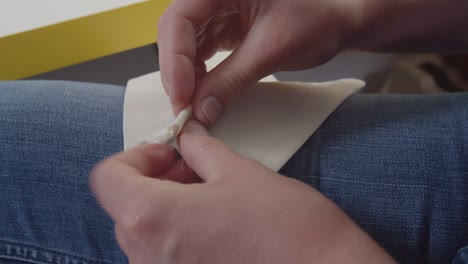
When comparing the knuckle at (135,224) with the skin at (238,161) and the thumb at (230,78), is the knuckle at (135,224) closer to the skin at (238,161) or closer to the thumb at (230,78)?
the skin at (238,161)

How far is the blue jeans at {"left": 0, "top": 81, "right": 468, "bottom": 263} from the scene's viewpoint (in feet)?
1.18

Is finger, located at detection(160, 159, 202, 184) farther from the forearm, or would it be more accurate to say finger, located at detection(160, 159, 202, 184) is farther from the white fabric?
the forearm

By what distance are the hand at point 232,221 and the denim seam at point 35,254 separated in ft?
0.27

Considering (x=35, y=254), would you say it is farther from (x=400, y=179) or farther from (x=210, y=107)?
(x=400, y=179)

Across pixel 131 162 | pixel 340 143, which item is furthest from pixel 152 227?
pixel 340 143

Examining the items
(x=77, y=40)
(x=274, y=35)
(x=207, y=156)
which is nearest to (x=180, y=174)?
(x=207, y=156)

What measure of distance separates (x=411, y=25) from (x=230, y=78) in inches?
7.6

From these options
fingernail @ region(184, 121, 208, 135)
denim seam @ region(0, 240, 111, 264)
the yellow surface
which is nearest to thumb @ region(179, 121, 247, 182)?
fingernail @ region(184, 121, 208, 135)

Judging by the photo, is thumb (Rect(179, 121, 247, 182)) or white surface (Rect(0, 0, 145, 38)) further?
white surface (Rect(0, 0, 145, 38))

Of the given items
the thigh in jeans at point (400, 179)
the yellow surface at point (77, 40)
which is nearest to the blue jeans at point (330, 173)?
the thigh in jeans at point (400, 179)

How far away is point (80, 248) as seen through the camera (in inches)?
15.0

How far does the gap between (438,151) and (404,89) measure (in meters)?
0.72

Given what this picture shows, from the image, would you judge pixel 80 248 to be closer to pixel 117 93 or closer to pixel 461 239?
pixel 117 93

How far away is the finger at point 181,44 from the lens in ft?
1.25
